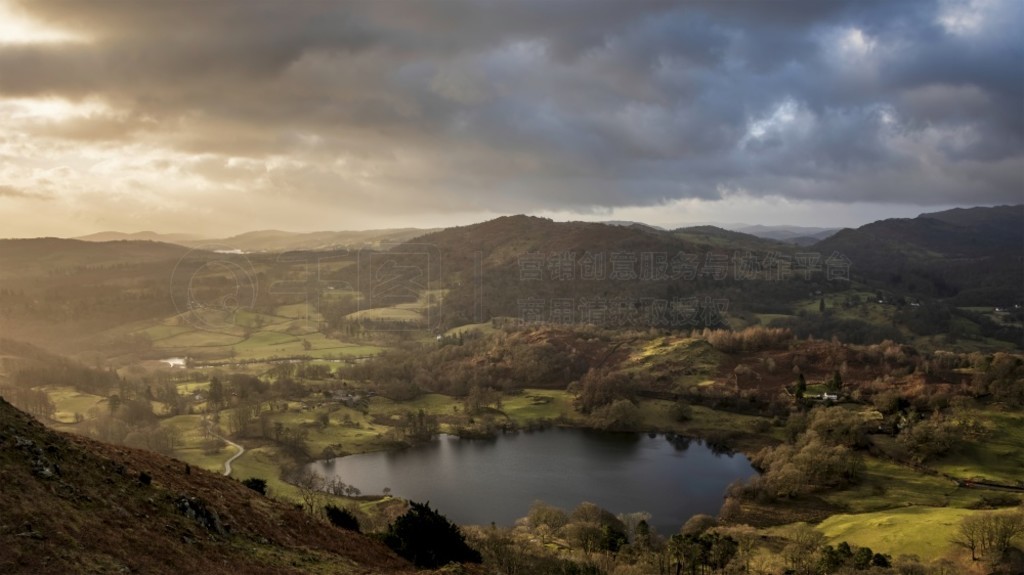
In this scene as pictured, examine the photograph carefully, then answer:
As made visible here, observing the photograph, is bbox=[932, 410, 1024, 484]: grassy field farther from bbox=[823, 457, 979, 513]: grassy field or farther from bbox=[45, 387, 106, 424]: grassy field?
bbox=[45, 387, 106, 424]: grassy field

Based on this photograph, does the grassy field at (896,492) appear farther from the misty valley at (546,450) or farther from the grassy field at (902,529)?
the grassy field at (902,529)

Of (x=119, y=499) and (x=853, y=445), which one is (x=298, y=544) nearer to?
(x=119, y=499)

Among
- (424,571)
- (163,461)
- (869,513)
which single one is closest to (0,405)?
(163,461)

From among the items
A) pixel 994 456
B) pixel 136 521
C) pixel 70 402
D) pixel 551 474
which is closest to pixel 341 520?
pixel 136 521

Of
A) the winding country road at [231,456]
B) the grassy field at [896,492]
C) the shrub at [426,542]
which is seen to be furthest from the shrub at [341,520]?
the grassy field at [896,492]

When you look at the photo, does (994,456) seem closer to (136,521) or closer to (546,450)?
(546,450)
